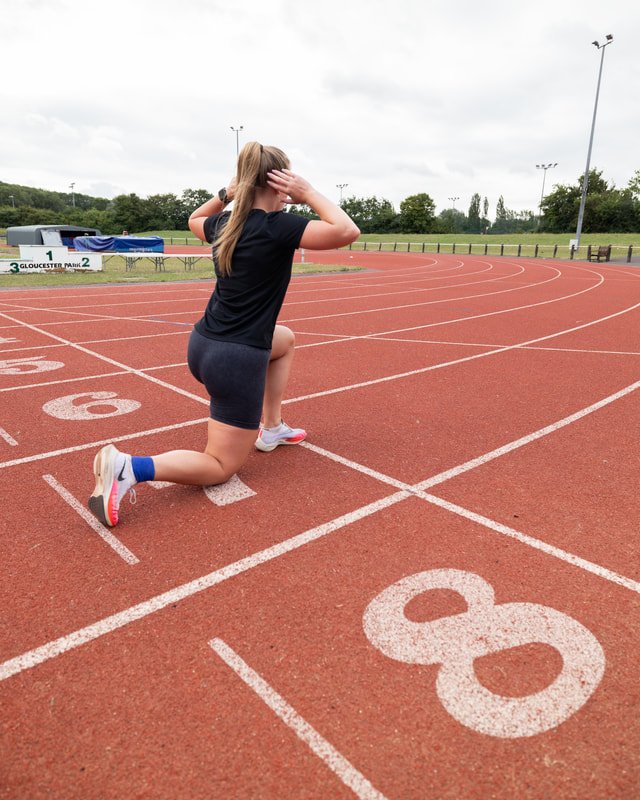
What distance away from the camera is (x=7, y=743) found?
189cm

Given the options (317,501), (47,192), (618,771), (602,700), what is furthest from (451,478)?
(47,192)

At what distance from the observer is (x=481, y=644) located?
236 cm

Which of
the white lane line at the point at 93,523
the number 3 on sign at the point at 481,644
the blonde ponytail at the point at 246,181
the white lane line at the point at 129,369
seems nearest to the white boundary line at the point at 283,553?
the white lane line at the point at 93,523

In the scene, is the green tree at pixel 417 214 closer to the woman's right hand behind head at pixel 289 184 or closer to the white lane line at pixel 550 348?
the white lane line at pixel 550 348

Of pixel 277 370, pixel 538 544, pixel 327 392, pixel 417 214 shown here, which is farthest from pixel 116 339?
pixel 417 214

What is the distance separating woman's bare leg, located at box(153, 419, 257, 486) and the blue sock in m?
0.03

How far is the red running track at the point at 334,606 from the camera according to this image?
184 cm

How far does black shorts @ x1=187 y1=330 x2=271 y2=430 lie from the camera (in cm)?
324

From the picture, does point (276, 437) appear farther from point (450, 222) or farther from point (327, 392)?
point (450, 222)

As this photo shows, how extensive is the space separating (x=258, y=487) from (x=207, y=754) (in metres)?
2.01

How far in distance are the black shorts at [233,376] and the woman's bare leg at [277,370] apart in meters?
0.73

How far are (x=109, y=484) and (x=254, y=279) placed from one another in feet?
4.64

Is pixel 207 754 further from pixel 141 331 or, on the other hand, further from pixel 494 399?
pixel 141 331

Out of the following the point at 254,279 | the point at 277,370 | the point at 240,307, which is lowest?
the point at 277,370
